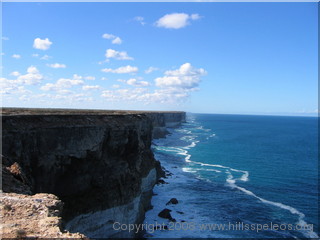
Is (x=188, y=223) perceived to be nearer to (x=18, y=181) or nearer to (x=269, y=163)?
(x=18, y=181)

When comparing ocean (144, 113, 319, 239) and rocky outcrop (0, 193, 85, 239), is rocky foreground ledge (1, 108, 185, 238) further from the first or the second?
ocean (144, 113, 319, 239)

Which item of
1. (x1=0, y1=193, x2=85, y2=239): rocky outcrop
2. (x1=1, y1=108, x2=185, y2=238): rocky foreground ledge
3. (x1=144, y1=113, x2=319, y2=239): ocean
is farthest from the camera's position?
(x1=144, y1=113, x2=319, y2=239): ocean

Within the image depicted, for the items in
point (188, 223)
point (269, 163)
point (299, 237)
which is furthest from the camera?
point (269, 163)

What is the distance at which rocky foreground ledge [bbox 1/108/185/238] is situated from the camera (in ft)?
65.7

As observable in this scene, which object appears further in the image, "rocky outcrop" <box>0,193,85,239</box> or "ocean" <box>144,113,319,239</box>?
"ocean" <box>144,113,319,239</box>

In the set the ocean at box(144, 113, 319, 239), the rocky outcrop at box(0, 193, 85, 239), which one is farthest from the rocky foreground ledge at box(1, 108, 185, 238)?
the ocean at box(144, 113, 319, 239)

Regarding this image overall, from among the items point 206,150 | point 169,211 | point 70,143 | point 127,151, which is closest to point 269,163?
point 206,150

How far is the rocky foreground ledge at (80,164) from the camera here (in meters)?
20.0

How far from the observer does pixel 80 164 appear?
24.8m

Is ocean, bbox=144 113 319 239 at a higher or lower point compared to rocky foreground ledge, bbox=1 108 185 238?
lower

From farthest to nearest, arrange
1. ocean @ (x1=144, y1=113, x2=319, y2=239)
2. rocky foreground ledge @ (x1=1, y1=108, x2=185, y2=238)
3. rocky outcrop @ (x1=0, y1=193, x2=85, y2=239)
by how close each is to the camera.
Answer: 1. ocean @ (x1=144, y1=113, x2=319, y2=239)
2. rocky foreground ledge @ (x1=1, y1=108, x2=185, y2=238)
3. rocky outcrop @ (x1=0, y1=193, x2=85, y2=239)

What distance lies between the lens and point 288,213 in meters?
36.7

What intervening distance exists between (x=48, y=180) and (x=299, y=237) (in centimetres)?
2728

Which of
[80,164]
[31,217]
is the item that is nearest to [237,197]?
[80,164]
